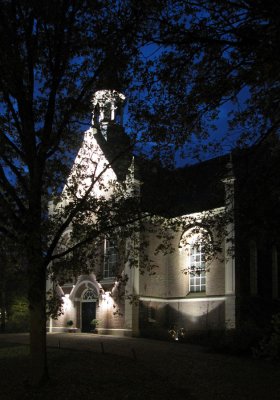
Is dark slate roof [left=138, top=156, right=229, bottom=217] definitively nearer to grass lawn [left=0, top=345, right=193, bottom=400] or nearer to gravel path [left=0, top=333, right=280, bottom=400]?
grass lawn [left=0, top=345, right=193, bottom=400]

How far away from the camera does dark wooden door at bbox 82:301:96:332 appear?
3341 cm

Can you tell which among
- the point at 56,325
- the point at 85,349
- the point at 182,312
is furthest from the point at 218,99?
the point at 56,325

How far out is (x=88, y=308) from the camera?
A: 3369 centimetres

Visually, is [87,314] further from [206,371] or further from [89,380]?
[89,380]

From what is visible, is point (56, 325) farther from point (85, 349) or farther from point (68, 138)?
point (68, 138)

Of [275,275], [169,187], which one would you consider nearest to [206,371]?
[169,187]

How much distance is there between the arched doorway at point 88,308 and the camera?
110 ft

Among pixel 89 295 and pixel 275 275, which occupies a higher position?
pixel 275 275

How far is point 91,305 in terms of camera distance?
33562 millimetres

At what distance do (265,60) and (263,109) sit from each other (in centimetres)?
352

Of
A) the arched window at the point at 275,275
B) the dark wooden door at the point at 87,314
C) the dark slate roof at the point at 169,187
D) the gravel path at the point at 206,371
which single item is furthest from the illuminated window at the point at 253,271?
the dark slate roof at the point at 169,187

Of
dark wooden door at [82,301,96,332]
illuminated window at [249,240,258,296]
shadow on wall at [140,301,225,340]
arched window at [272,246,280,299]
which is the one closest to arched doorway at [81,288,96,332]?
dark wooden door at [82,301,96,332]

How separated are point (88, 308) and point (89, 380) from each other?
18909mm

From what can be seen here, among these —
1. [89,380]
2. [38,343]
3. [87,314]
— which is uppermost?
[38,343]
